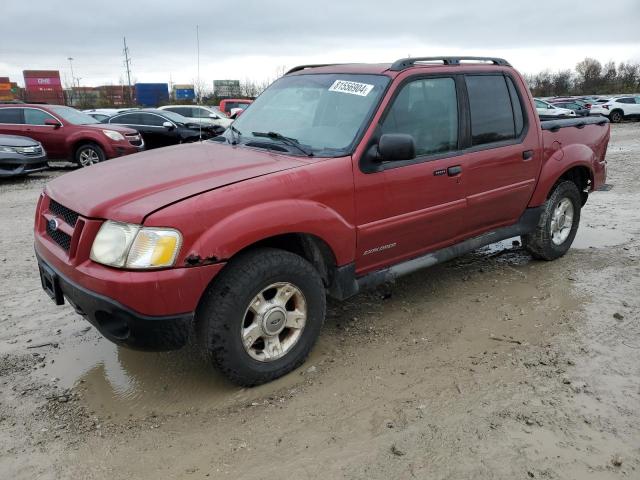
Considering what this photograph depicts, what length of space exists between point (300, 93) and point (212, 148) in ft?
2.67

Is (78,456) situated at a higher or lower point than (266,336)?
lower

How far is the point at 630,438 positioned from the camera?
2631 millimetres

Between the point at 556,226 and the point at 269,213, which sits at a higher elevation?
the point at 269,213

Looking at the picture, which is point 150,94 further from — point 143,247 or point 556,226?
point 143,247

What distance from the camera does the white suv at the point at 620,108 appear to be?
1126 inches

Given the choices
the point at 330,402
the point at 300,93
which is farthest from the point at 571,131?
the point at 330,402

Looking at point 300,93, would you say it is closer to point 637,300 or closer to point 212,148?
point 212,148

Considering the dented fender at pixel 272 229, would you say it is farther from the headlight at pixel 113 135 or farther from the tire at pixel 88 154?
the tire at pixel 88 154

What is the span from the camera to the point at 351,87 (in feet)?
12.1

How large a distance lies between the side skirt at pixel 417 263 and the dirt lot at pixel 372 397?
16.8 inches

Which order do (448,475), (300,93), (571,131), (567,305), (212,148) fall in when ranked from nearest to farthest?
(448,475) → (212,148) → (300,93) → (567,305) → (571,131)

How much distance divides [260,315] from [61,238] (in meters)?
1.26

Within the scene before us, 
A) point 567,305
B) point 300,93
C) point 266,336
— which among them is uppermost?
point 300,93

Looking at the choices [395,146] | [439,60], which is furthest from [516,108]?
[395,146]
